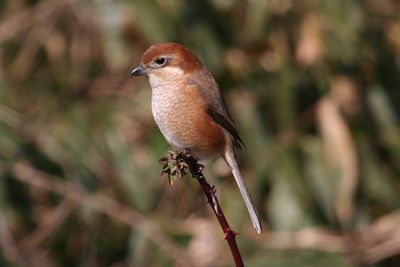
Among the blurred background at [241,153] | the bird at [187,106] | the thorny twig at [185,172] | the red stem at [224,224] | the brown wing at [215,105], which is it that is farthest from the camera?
the blurred background at [241,153]

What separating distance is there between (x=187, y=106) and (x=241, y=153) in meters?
2.02

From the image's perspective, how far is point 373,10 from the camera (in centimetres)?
635

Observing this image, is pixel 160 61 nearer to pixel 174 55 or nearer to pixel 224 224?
pixel 174 55

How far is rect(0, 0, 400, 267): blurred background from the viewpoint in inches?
211

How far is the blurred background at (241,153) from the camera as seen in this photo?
535 cm

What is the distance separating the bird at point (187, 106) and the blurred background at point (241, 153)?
958mm

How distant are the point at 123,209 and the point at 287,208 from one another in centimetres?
97

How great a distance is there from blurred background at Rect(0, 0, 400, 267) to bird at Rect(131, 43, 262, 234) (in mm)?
958

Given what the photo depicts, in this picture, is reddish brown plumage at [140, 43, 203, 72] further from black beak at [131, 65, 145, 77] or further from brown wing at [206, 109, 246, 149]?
brown wing at [206, 109, 246, 149]

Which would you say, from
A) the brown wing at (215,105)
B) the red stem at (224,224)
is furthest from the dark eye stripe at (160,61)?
the red stem at (224,224)

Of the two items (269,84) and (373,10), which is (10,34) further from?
(373,10)

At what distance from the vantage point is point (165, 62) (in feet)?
13.1

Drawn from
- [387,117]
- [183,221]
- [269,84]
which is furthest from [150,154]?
[387,117]

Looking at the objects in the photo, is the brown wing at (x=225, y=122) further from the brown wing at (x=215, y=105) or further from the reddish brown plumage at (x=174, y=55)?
the reddish brown plumage at (x=174, y=55)
